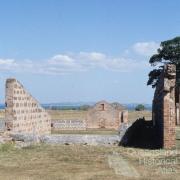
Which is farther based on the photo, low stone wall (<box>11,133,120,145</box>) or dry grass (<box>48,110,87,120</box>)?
dry grass (<box>48,110,87,120</box>)

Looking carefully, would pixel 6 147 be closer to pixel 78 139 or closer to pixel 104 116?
pixel 78 139

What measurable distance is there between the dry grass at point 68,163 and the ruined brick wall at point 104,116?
29555 millimetres

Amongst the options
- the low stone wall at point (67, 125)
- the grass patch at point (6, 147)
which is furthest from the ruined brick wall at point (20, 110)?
the low stone wall at point (67, 125)

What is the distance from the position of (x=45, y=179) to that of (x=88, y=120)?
123 ft

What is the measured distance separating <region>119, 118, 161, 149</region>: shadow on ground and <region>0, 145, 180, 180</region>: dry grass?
168 centimetres

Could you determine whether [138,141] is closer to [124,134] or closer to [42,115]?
[124,134]

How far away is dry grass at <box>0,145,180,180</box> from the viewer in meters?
12.0

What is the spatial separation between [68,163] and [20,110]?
33.1 ft

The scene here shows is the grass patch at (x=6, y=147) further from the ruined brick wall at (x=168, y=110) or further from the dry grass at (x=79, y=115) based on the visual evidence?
the dry grass at (x=79, y=115)

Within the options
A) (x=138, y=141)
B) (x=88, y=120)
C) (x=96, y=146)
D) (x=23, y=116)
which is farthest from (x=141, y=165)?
(x=88, y=120)

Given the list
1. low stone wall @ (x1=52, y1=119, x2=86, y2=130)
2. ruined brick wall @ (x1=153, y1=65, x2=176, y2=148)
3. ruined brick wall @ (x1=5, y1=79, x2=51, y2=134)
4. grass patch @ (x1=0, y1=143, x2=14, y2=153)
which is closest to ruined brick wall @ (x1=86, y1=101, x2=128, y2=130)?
low stone wall @ (x1=52, y1=119, x2=86, y2=130)

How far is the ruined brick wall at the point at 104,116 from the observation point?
48688 millimetres

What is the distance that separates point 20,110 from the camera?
24094 mm

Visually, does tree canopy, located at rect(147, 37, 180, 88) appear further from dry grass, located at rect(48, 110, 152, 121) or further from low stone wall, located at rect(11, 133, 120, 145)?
low stone wall, located at rect(11, 133, 120, 145)
